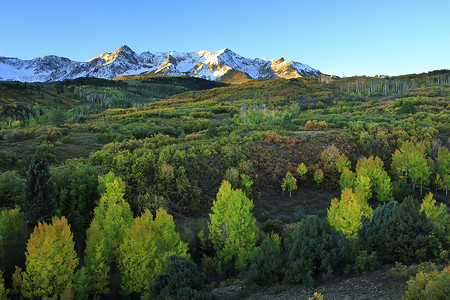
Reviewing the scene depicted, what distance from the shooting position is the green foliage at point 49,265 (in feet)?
44.9

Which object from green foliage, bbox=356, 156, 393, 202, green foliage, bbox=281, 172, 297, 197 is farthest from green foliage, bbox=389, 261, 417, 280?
green foliage, bbox=281, 172, 297, 197

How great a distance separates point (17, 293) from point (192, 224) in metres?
12.3

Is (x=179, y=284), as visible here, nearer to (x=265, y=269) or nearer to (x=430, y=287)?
(x=265, y=269)

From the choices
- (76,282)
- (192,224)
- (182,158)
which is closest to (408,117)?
(182,158)

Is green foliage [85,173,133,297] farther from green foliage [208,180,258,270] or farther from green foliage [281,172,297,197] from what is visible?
green foliage [281,172,297,197]

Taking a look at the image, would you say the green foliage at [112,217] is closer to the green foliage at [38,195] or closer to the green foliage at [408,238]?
the green foliage at [38,195]

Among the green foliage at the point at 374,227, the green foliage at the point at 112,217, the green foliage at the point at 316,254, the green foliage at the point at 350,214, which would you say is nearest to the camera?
the green foliage at the point at 316,254

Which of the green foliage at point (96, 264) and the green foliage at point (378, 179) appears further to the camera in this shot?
the green foliage at point (378, 179)

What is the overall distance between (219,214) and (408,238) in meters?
10.9

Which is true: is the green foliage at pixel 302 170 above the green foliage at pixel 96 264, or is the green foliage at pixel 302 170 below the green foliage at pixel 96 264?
above

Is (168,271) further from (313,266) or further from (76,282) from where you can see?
(313,266)

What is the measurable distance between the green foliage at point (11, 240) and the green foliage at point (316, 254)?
49.3 ft

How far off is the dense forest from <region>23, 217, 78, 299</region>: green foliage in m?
0.05

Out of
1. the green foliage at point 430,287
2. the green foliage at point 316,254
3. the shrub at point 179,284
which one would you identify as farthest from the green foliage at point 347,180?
the shrub at point 179,284
